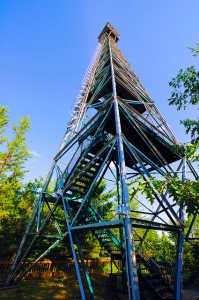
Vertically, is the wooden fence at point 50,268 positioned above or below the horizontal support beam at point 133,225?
below

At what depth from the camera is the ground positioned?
6.48m

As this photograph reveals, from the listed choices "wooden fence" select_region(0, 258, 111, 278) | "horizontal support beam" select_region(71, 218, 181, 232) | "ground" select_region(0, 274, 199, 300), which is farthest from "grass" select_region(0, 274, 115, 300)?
"horizontal support beam" select_region(71, 218, 181, 232)

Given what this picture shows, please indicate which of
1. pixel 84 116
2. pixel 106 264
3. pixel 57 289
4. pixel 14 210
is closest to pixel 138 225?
pixel 57 289

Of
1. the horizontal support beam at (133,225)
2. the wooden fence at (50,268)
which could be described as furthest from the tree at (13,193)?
the horizontal support beam at (133,225)

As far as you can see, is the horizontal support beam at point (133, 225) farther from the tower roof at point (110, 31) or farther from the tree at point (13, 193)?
the tower roof at point (110, 31)

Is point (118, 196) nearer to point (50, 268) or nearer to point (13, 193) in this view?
point (50, 268)

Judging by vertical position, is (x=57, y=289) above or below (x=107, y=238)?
below

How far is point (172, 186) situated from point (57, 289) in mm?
7263

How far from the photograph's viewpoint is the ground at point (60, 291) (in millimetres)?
6484

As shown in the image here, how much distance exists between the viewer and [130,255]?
3.61 metres

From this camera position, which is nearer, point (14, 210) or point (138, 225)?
point (138, 225)

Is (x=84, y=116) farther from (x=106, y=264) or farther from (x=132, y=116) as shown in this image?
(x=106, y=264)

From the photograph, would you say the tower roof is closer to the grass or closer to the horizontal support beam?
the horizontal support beam

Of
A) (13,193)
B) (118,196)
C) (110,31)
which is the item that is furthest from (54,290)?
(110,31)
